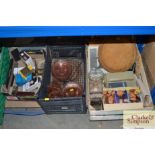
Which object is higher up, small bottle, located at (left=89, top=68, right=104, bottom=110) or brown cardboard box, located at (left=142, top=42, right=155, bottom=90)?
brown cardboard box, located at (left=142, top=42, right=155, bottom=90)

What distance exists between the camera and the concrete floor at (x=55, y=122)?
1.54 meters

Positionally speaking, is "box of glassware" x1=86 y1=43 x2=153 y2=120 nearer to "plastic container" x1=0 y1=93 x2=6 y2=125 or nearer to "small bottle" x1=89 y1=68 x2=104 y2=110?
"small bottle" x1=89 y1=68 x2=104 y2=110

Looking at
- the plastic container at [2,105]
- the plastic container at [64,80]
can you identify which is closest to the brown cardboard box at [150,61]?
the plastic container at [64,80]

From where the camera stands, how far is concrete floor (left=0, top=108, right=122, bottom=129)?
154 cm

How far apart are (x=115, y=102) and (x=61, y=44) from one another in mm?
575

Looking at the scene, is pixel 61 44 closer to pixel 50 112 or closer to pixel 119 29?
pixel 50 112

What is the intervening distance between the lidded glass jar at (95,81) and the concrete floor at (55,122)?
0.20 meters

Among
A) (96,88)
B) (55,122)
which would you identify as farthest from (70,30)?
(55,122)

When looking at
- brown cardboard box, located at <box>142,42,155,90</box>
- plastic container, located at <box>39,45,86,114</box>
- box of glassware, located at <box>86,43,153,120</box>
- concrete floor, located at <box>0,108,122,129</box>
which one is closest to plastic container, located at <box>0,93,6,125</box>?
concrete floor, located at <box>0,108,122,129</box>

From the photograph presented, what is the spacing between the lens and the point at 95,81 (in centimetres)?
154

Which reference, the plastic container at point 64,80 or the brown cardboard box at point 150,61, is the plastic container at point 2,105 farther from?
the brown cardboard box at point 150,61

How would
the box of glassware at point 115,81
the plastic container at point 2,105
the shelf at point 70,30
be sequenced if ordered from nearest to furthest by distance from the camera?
1. the shelf at point 70,30
2. the box of glassware at point 115,81
3. the plastic container at point 2,105

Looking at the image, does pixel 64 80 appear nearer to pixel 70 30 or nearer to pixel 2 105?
pixel 2 105
